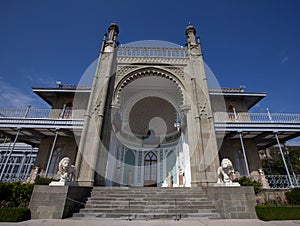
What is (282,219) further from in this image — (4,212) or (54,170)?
(54,170)

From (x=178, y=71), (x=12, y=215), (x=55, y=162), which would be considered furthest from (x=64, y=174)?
(x=178, y=71)

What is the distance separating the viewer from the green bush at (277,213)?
4543 millimetres

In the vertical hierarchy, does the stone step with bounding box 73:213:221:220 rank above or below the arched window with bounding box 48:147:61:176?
below

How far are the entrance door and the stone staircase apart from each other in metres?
7.03

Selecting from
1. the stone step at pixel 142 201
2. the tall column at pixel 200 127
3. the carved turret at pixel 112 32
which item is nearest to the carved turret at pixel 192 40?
the tall column at pixel 200 127

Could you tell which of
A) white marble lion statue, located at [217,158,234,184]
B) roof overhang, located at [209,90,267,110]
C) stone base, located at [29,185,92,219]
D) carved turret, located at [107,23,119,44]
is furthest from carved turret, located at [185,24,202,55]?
stone base, located at [29,185,92,219]

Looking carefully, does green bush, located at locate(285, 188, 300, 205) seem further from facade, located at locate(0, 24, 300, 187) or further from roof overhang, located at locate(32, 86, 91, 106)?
roof overhang, located at locate(32, 86, 91, 106)

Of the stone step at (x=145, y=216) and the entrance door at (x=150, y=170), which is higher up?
the entrance door at (x=150, y=170)

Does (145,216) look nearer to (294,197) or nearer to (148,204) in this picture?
(148,204)

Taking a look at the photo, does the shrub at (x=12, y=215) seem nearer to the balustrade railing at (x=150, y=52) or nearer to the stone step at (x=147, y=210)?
the stone step at (x=147, y=210)

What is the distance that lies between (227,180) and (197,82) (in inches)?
259

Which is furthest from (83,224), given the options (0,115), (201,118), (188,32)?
(188,32)

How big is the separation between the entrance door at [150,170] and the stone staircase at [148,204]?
23.1 feet

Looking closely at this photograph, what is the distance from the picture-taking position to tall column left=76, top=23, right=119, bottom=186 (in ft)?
25.0
